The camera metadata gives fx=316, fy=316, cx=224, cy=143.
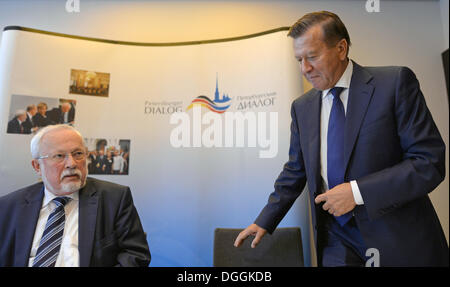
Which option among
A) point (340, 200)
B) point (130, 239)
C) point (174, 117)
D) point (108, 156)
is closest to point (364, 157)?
point (340, 200)

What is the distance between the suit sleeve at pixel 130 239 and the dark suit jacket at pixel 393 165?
29.6 inches

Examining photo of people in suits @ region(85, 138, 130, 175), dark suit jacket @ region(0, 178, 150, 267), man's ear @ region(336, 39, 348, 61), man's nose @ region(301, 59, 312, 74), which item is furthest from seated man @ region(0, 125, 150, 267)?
photo of people in suits @ region(85, 138, 130, 175)

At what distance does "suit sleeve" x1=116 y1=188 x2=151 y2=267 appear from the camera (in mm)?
1250

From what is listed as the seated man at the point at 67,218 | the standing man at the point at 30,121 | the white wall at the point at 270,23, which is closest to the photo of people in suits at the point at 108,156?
the standing man at the point at 30,121

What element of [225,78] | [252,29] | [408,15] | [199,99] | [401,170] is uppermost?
[252,29]

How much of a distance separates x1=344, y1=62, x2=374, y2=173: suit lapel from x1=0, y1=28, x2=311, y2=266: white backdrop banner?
136 cm

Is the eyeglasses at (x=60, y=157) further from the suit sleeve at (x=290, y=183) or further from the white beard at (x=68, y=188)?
the suit sleeve at (x=290, y=183)

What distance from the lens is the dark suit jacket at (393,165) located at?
3.71ft

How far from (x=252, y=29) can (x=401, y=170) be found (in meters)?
2.45

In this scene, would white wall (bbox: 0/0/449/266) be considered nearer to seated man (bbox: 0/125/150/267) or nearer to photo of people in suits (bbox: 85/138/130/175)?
photo of people in suits (bbox: 85/138/130/175)

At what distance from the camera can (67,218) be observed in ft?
4.41

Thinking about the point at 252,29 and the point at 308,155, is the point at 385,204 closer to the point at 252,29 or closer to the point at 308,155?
the point at 308,155

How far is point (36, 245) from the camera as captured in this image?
49.8 inches

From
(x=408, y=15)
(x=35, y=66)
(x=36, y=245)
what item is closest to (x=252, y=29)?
(x=408, y=15)
